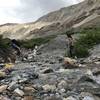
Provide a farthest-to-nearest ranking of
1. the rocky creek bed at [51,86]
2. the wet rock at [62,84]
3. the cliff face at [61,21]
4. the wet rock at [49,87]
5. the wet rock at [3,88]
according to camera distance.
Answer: the cliff face at [61,21]
the wet rock at [62,84]
the wet rock at [49,87]
the wet rock at [3,88]
the rocky creek bed at [51,86]

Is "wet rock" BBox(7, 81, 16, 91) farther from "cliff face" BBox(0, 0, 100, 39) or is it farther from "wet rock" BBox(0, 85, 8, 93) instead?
"cliff face" BBox(0, 0, 100, 39)

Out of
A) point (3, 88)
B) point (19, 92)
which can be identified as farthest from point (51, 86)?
point (3, 88)

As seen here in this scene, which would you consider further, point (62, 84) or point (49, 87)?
point (62, 84)

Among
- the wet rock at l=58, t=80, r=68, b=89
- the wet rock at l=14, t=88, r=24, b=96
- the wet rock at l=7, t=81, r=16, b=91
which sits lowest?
the wet rock at l=58, t=80, r=68, b=89

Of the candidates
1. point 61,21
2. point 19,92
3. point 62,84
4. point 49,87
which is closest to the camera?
point 19,92

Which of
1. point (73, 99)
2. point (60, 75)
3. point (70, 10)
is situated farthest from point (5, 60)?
point (70, 10)

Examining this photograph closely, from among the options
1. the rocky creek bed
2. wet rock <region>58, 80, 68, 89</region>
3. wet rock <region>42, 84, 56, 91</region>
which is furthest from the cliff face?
wet rock <region>42, 84, 56, 91</region>

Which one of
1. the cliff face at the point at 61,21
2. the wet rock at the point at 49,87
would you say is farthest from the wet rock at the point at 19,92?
the cliff face at the point at 61,21

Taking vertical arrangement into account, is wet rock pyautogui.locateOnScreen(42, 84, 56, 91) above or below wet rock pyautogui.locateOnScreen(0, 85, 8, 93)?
below

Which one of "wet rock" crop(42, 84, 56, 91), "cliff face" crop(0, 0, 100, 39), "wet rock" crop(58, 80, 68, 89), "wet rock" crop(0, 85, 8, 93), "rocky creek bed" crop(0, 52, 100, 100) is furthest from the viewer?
"cliff face" crop(0, 0, 100, 39)

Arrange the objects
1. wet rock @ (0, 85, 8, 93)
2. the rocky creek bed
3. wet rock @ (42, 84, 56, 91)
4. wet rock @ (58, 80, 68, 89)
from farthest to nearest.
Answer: wet rock @ (58, 80, 68, 89) → wet rock @ (42, 84, 56, 91) → wet rock @ (0, 85, 8, 93) → the rocky creek bed

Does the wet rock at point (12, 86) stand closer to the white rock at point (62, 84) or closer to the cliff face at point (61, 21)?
the white rock at point (62, 84)

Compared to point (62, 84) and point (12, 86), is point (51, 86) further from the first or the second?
point (12, 86)

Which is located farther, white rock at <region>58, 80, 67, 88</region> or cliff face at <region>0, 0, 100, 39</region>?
cliff face at <region>0, 0, 100, 39</region>
